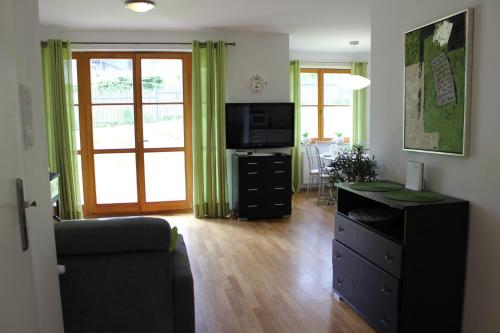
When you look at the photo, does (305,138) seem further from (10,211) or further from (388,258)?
(10,211)

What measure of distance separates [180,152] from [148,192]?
731 mm

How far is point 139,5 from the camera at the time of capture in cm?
417

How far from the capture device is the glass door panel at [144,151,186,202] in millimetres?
5965

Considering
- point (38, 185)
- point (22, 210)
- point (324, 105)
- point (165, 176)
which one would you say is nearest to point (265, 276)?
point (38, 185)

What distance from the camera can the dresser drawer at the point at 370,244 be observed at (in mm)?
2443

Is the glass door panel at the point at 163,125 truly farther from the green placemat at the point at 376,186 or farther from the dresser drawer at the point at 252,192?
the green placemat at the point at 376,186

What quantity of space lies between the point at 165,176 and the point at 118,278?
12.7ft

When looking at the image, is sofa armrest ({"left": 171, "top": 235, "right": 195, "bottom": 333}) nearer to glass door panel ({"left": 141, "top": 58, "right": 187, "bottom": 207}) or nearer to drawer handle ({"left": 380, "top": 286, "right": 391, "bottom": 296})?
drawer handle ({"left": 380, "top": 286, "right": 391, "bottom": 296})

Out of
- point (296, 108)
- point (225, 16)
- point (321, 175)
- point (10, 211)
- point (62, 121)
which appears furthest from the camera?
point (296, 108)

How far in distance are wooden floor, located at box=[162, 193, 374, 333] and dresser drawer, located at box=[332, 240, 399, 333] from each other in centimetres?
12

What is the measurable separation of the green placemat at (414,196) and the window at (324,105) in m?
5.05

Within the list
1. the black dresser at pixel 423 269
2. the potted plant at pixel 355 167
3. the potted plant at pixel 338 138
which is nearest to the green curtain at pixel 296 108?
the potted plant at pixel 338 138

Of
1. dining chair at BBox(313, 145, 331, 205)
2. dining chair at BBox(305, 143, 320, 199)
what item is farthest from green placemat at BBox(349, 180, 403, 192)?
dining chair at BBox(305, 143, 320, 199)

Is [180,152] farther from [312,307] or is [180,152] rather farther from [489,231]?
[489,231]
